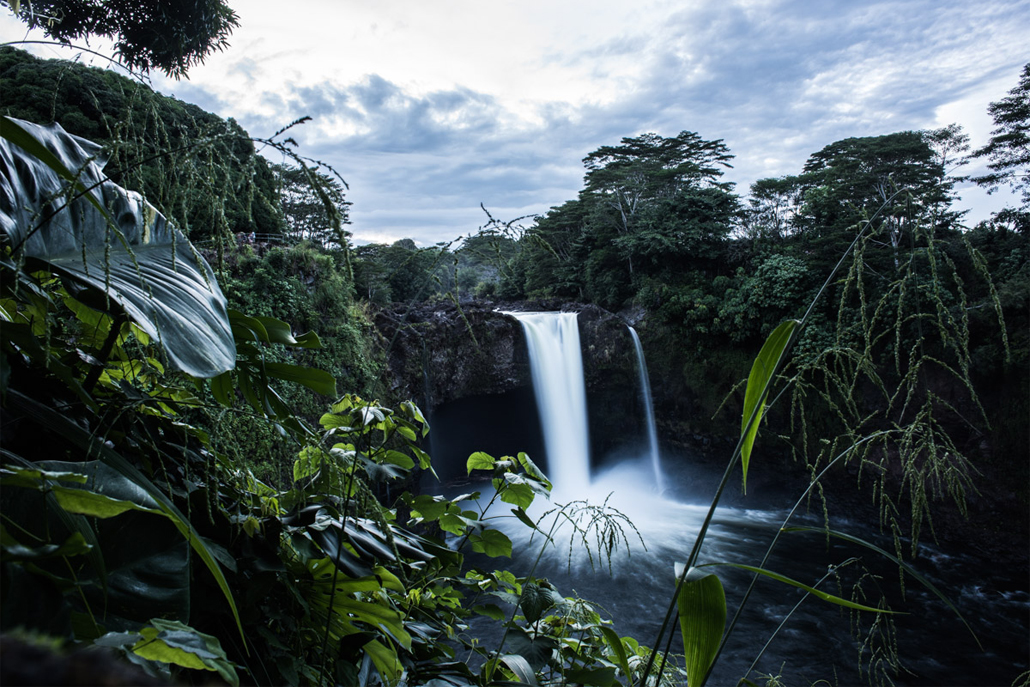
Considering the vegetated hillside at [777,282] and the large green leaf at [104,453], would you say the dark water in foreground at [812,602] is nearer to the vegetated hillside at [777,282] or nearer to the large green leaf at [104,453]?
the vegetated hillside at [777,282]

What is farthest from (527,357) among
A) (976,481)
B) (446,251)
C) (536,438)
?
(446,251)

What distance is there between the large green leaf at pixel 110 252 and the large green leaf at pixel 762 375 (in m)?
0.70

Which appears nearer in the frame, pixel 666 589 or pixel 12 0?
pixel 12 0

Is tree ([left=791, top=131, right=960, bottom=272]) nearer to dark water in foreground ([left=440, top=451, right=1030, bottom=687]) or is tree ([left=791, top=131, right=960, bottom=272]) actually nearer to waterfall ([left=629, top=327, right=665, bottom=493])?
waterfall ([left=629, top=327, right=665, bottom=493])

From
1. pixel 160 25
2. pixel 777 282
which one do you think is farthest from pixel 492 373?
pixel 160 25

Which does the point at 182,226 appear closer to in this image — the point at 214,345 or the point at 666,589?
the point at 214,345

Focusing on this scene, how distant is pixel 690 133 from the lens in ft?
54.2

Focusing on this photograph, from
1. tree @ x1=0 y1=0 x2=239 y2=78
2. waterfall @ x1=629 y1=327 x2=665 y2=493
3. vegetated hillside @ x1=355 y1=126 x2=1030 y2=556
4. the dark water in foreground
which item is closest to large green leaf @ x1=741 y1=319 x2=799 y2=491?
the dark water in foreground

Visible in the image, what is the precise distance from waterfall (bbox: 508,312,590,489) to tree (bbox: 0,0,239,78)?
7.09m

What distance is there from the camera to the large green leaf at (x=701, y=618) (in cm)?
67

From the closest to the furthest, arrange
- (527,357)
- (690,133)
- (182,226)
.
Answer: (182,226) → (527,357) → (690,133)

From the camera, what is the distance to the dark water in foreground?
498 cm

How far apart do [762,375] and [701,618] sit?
345 millimetres

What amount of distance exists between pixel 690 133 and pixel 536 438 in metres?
11.1
